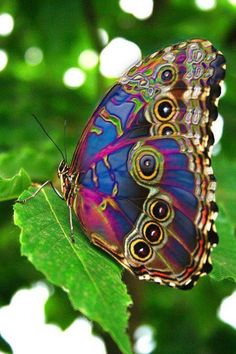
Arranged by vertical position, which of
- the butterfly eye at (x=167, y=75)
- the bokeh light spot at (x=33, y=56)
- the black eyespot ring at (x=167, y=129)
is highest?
the bokeh light spot at (x=33, y=56)

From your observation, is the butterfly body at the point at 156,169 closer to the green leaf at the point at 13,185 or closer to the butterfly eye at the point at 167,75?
the butterfly eye at the point at 167,75

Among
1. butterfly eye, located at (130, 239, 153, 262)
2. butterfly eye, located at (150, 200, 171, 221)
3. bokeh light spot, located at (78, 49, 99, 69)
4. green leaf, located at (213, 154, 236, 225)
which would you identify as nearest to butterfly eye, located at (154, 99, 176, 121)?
butterfly eye, located at (150, 200, 171, 221)

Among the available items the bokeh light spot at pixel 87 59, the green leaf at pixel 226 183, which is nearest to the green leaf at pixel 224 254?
the green leaf at pixel 226 183

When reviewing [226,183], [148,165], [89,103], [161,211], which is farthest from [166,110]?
[89,103]

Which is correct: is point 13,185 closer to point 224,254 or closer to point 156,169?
point 156,169

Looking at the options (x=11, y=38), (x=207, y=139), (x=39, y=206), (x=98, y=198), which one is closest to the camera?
(x=39, y=206)

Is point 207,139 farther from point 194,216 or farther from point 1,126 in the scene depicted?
point 1,126

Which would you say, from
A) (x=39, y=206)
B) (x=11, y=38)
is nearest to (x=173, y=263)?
(x=39, y=206)
